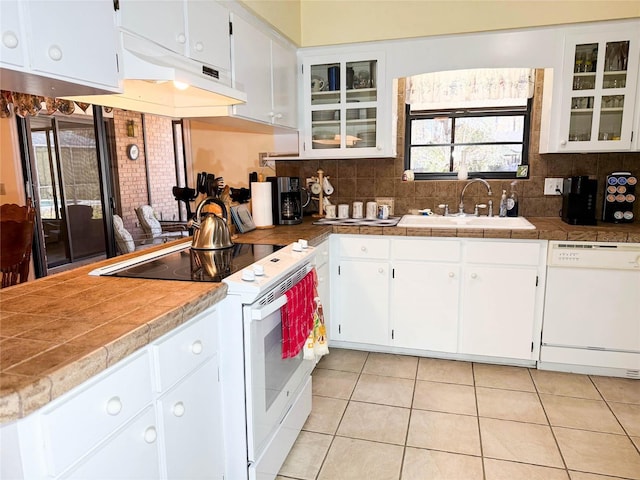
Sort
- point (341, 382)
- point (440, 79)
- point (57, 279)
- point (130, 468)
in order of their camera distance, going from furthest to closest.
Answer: point (440, 79), point (341, 382), point (57, 279), point (130, 468)

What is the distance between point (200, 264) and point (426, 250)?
1.52 metres

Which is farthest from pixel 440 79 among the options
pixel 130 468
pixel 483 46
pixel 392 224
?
pixel 130 468

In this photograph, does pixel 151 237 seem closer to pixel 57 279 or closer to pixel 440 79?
pixel 57 279

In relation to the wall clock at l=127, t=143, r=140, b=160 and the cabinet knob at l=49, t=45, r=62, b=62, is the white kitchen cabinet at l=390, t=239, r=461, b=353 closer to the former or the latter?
the wall clock at l=127, t=143, r=140, b=160

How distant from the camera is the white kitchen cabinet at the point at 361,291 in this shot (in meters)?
2.85

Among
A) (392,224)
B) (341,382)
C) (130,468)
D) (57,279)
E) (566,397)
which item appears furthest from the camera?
(392,224)

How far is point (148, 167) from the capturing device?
117 inches

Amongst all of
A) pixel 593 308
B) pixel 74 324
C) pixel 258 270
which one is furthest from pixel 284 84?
pixel 593 308

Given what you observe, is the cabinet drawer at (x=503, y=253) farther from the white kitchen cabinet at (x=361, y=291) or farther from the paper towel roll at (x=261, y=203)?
the paper towel roll at (x=261, y=203)

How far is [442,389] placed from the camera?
2.52 meters

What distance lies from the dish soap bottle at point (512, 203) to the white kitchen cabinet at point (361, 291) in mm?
996

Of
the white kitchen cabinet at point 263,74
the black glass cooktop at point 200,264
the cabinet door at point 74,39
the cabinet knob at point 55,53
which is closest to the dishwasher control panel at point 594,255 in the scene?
the black glass cooktop at point 200,264

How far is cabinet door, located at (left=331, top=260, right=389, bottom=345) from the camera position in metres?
2.87

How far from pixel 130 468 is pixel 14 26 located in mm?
1155
